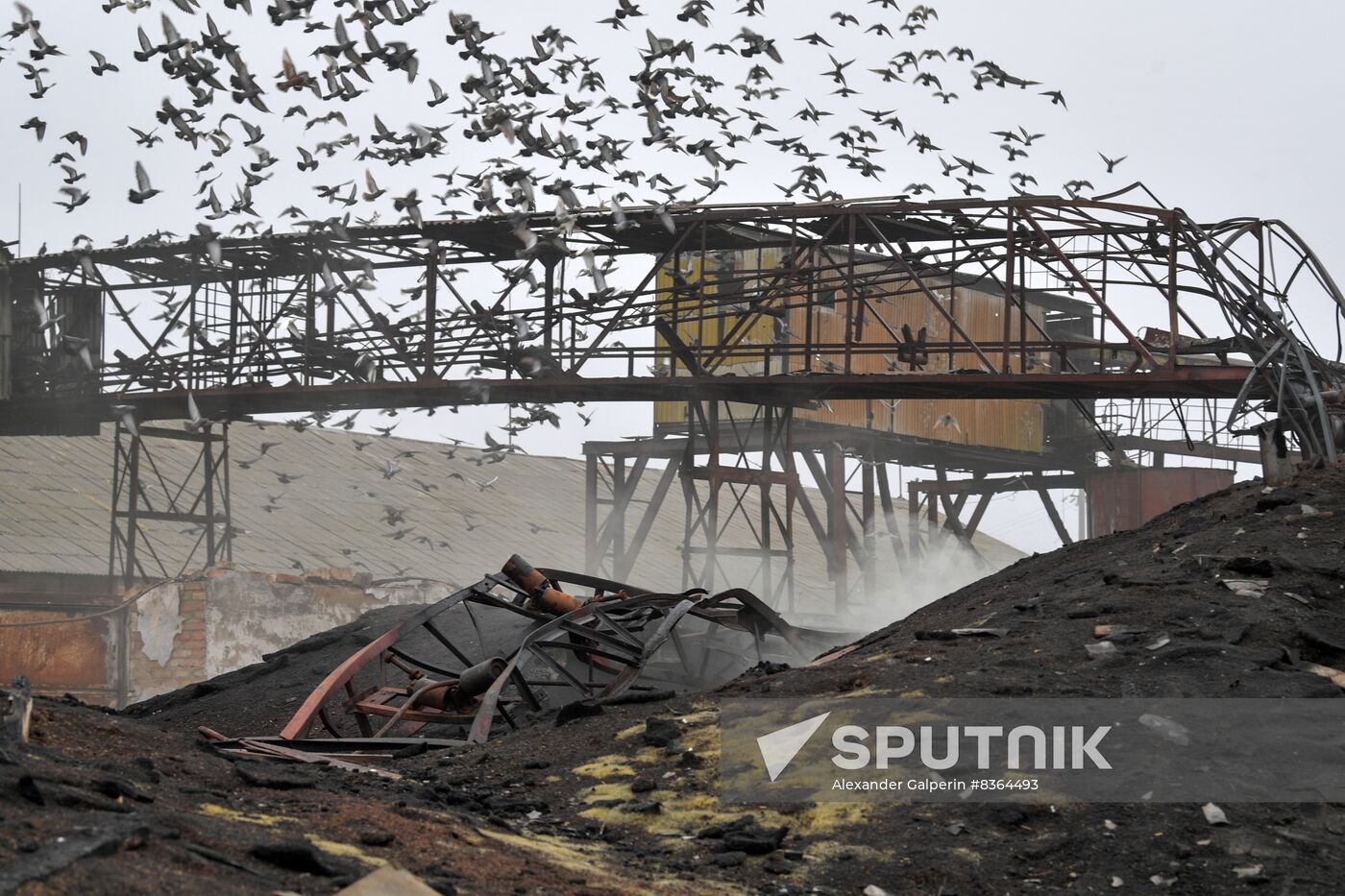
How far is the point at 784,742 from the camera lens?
725 cm

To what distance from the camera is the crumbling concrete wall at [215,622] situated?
2180 cm

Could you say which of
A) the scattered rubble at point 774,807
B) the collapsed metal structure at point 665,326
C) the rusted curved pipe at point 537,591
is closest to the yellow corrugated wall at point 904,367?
the collapsed metal structure at point 665,326

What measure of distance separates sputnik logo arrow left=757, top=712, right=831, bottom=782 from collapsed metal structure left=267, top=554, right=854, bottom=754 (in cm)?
185

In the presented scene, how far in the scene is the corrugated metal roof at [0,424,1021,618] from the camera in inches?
1032

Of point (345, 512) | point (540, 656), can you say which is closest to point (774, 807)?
point (540, 656)

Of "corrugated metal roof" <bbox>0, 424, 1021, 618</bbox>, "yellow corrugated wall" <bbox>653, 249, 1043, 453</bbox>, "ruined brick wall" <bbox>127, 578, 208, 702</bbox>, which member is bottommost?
"ruined brick wall" <bbox>127, 578, 208, 702</bbox>

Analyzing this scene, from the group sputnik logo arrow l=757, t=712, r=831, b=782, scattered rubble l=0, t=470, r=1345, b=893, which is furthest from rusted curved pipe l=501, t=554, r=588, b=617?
sputnik logo arrow l=757, t=712, r=831, b=782

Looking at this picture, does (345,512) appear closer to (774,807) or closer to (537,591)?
(537,591)

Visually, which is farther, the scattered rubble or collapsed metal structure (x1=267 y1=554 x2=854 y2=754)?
collapsed metal structure (x1=267 y1=554 x2=854 y2=754)

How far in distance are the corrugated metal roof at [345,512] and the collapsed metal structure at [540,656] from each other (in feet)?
39.6

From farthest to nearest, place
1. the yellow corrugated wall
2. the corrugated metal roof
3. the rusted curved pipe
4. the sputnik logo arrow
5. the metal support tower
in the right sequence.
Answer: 1. the corrugated metal roof
2. the yellow corrugated wall
3. the metal support tower
4. the rusted curved pipe
5. the sputnik logo arrow

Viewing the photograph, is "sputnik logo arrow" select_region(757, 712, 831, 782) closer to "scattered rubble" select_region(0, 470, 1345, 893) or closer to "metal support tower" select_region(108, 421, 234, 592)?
"scattered rubble" select_region(0, 470, 1345, 893)

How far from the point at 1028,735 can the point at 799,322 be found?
18330 mm

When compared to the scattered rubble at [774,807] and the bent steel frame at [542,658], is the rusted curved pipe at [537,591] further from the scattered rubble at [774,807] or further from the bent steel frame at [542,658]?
the scattered rubble at [774,807]
